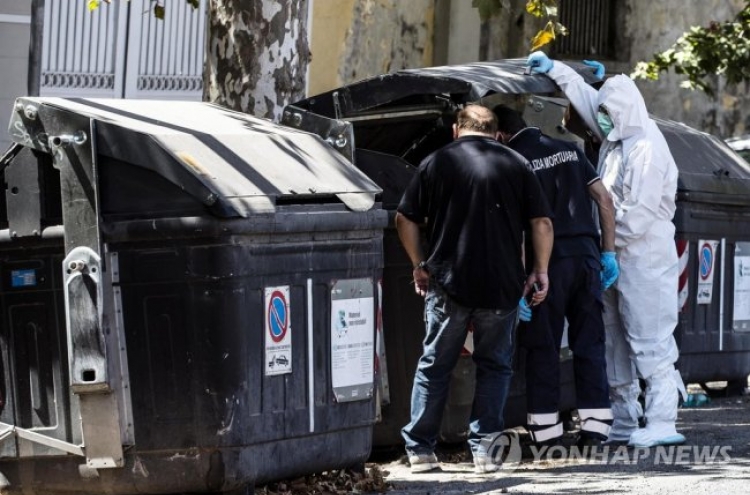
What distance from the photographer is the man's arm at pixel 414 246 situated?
7137mm

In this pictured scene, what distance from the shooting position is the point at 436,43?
55.4 ft

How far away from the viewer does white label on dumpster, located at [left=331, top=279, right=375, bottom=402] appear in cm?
654

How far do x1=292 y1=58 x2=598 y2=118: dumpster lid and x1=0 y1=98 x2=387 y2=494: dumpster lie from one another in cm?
133

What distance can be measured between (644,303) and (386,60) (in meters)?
8.59

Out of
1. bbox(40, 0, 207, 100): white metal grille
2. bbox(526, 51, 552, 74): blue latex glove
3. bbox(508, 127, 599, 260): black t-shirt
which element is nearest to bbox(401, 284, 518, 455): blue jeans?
bbox(508, 127, 599, 260): black t-shirt

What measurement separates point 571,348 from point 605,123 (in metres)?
1.18

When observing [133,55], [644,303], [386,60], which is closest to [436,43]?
[386,60]

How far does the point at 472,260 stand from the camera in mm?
6973

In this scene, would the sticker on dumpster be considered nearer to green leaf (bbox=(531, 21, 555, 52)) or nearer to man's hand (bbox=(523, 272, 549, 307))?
green leaf (bbox=(531, 21, 555, 52))

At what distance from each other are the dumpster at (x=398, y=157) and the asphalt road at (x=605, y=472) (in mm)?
255

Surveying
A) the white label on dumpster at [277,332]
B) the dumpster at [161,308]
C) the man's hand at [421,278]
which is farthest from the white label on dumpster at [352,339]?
the man's hand at [421,278]

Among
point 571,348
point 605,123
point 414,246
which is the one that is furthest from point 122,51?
point 414,246

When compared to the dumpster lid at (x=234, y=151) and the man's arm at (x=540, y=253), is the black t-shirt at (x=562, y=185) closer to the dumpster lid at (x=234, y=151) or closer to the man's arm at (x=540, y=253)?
the man's arm at (x=540, y=253)

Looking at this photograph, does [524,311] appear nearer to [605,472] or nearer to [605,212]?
[605,212]
